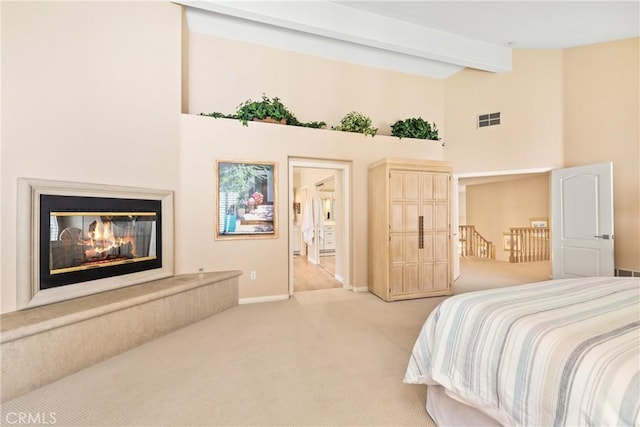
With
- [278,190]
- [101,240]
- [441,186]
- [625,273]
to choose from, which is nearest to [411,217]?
[441,186]

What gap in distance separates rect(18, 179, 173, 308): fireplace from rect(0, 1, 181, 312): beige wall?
105mm

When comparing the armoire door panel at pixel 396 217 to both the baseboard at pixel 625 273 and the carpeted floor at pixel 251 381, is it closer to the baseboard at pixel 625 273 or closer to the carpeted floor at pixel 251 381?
the carpeted floor at pixel 251 381

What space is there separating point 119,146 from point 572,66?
261 inches

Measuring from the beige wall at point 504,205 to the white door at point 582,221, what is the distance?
367 cm

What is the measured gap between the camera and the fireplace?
224 cm

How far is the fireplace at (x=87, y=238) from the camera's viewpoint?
2236 mm

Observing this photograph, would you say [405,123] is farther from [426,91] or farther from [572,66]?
[572,66]

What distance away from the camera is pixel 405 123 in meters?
4.63

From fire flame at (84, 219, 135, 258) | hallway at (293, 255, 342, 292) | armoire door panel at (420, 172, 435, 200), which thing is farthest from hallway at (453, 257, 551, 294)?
fire flame at (84, 219, 135, 258)

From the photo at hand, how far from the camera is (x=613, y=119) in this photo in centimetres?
400

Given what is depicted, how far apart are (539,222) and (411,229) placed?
639cm

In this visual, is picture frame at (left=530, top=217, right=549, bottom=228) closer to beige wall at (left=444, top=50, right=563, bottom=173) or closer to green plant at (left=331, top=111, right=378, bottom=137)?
beige wall at (left=444, top=50, right=563, bottom=173)

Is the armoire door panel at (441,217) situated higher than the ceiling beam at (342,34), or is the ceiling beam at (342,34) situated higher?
the ceiling beam at (342,34)

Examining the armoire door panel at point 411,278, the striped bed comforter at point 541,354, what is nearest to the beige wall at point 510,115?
the armoire door panel at point 411,278
